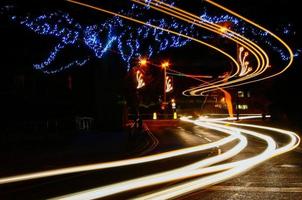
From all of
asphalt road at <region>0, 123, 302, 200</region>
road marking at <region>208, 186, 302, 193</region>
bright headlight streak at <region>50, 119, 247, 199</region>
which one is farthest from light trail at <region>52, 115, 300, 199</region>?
road marking at <region>208, 186, 302, 193</region>

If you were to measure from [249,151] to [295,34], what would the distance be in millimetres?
21160

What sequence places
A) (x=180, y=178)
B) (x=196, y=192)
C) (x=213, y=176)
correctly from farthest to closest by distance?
(x=213, y=176) → (x=180, y=178) → (x=196, y=192)

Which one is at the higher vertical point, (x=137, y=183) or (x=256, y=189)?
(x=137, y=183)

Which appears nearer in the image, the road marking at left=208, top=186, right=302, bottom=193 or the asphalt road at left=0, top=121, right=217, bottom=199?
the asphalt road at left=0, top=121, right=217, bottom=199

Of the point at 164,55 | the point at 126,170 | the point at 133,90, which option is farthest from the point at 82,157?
the point at 164,55

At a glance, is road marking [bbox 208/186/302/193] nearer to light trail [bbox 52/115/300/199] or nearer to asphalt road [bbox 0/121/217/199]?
light trail [bbox 52/115/300/199]

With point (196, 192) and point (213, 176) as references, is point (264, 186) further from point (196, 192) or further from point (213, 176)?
point (196, 192)

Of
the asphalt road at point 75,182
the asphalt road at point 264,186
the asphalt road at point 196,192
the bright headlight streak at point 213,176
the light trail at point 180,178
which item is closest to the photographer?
the light trail at point 180,178

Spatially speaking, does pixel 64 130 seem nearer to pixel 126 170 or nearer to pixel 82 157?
pixel 82 157

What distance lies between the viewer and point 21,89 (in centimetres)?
3052

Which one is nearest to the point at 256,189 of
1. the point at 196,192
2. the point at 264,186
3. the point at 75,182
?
the point at 264,186

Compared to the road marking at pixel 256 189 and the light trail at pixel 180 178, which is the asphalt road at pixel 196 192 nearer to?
the road marking at pixel 256 189

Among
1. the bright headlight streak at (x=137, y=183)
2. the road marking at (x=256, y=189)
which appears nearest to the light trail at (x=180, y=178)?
the bright headlight streak at (x=137, y=183)

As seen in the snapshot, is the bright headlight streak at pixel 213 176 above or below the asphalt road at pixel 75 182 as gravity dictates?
below
